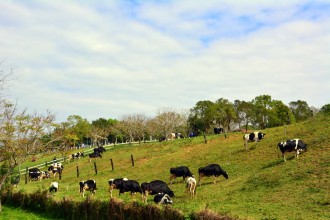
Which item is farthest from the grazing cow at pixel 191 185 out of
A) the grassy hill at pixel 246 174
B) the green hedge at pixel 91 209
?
the green hedge at pixel 91 209

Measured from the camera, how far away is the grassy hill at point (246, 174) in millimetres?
17422

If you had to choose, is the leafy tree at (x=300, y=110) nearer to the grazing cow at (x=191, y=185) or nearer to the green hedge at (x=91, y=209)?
the grazing cow at (x=191, y=185)

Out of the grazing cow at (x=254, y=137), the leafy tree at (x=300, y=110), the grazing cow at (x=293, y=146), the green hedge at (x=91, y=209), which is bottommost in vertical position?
the green hedge at (x=91, y=209)

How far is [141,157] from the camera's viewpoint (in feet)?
149

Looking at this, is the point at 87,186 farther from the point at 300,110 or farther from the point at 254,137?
the point at 300,110

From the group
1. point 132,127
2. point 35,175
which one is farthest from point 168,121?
point 35,175

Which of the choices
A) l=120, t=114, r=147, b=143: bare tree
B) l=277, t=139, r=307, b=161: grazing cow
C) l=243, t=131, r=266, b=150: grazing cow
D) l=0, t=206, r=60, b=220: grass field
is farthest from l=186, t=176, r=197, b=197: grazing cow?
l=120, t=114, r=147, b=143: bare tree

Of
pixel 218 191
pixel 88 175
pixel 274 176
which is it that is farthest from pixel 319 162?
pixel 88 175

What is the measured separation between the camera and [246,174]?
27.3m

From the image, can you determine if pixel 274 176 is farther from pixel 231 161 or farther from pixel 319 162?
pixel 231 161

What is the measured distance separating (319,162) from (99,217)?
51.4ft

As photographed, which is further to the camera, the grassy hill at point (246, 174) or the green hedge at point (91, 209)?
the grassy hill at point (246, 174)

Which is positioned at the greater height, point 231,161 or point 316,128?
point 316,128

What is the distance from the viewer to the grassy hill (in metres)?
17.4
